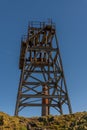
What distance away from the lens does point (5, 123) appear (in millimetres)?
11383

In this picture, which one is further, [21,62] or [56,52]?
[21,62]

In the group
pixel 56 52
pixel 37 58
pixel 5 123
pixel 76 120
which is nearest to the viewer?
pixel 5 123

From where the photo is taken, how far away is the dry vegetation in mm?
11344

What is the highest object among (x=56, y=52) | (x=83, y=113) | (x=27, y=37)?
(x=27, y=37)

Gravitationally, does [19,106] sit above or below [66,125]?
above

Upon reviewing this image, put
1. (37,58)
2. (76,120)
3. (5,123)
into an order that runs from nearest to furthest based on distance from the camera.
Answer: (5,123), (76,120), (37,58)

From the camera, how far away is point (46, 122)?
1245cm

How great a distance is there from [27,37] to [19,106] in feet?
24.4

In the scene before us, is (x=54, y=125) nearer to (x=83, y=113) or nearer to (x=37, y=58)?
(x=83, y=113)

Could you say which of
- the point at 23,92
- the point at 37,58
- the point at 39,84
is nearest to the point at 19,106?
the point at 23,92

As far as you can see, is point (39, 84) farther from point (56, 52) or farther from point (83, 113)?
point (83, 113)

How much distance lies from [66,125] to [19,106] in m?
15.0

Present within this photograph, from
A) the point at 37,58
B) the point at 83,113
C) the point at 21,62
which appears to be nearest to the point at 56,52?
the point at 37,58

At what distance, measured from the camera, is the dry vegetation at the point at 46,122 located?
1134 cm
